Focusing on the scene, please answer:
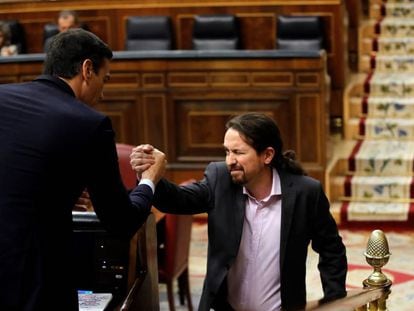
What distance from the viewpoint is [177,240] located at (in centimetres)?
394

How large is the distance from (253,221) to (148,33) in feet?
14.8

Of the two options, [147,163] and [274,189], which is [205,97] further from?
[147,163]

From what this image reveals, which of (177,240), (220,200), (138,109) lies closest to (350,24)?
(138,109)

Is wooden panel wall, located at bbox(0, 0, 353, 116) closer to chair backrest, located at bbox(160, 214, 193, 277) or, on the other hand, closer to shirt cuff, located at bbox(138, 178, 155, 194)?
chair backrest, located at bbox(160, 214, 193, 277)

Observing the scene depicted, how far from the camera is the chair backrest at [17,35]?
6.94 meters

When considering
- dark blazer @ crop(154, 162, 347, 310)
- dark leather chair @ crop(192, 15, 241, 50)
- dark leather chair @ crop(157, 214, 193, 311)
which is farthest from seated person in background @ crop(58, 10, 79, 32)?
dark blazer @ crop(154, 162, 347, 310)

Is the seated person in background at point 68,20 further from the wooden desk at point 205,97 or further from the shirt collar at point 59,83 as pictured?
the shirt collar at point 59,83

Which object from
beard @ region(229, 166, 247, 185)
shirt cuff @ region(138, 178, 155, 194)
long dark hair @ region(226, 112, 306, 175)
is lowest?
beard @ region(229, 166, 247, 185)

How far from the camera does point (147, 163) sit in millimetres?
2184

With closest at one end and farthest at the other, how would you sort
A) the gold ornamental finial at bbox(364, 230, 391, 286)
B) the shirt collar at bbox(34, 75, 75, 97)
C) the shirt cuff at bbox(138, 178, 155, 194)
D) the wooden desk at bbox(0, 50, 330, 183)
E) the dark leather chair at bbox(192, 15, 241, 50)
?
the shirt collar at bbox(34, 75, 75, 97)
the shirt cuff at bbox(138, 178, 155, 194)
the gold ornamental finial at bbox(364, 230, 391, 286)
the wooden desk at bbox(0, 50, 330, 183)
the dark leather chair at bbox(192, 15, 241, 50)

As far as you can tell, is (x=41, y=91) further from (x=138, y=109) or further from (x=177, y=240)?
(x=138, y=109)

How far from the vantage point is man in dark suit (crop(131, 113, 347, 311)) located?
2.32m

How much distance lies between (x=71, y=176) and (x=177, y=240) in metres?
2.05

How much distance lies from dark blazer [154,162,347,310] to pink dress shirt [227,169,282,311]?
0.08 feet
